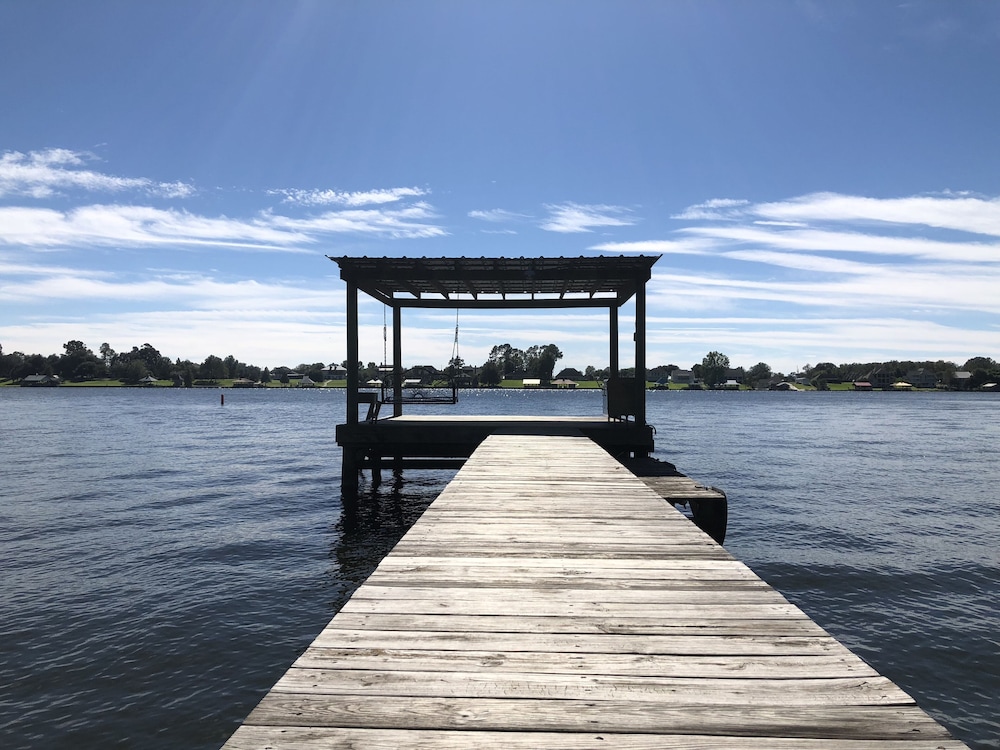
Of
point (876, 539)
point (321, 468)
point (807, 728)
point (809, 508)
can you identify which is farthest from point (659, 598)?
point (321, 468)

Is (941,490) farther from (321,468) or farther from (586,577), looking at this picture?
(321,468)

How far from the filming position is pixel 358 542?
40.5 feet

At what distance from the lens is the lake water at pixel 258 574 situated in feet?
20.4

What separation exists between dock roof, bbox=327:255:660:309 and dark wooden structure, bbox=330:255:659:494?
0.02m

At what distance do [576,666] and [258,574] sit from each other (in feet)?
29.7

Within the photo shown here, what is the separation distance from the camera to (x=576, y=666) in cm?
276

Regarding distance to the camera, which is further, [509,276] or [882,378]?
[882,378]

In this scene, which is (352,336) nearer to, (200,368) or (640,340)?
(640,340)

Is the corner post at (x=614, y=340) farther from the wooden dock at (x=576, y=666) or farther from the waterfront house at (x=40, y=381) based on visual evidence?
the waterfront house at (x=40, y=381)

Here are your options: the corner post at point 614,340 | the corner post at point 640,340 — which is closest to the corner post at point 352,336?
the corner post at point 640,340

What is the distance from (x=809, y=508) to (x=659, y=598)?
627 inches

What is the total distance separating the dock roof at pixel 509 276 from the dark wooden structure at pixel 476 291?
0.08ft

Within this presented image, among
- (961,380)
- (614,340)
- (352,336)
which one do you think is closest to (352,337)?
(352,336)

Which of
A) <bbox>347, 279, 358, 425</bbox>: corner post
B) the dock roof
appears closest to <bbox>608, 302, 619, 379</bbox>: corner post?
the dock roof
